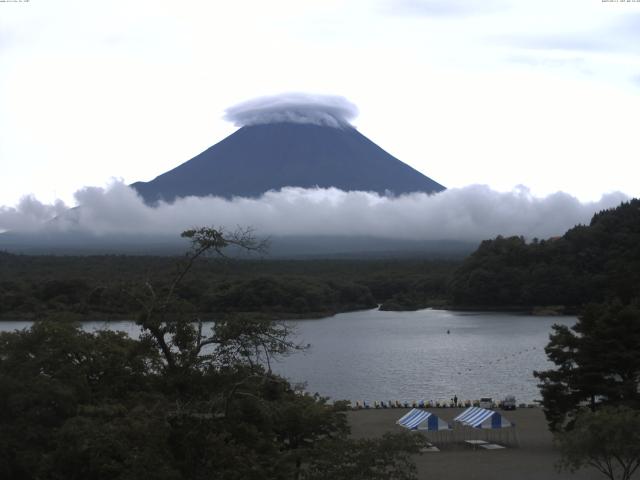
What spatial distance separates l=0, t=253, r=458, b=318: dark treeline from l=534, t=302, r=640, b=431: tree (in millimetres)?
19598

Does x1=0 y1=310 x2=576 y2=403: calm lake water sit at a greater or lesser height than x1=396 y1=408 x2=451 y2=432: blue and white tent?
lesser

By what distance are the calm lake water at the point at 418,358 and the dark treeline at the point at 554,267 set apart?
20.8ft

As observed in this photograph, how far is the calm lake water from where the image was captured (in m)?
24.0

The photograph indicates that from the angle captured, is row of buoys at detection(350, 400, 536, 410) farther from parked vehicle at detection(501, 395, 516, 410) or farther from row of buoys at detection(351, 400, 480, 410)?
parked vehicle at detection(501, 395, 516, 410)

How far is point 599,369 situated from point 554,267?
42.5 m

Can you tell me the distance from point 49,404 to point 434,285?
57542 mm

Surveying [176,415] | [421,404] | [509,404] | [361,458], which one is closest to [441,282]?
[421,404]

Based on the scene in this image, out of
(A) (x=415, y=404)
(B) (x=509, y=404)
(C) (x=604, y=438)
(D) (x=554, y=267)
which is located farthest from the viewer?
(D) (x=554, y=267)

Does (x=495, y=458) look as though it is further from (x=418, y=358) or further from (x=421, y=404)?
(x=418, y=358)

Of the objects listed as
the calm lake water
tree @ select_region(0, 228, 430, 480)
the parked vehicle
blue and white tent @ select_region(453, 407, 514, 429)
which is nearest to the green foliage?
tree @ select_region(0, 228, 430, 480)

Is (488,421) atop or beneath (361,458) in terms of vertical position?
beneath

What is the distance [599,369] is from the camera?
14.6 meters

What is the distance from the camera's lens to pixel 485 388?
79.7 ft

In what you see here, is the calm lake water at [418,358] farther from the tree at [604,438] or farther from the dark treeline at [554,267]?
the tree at [604,438]
